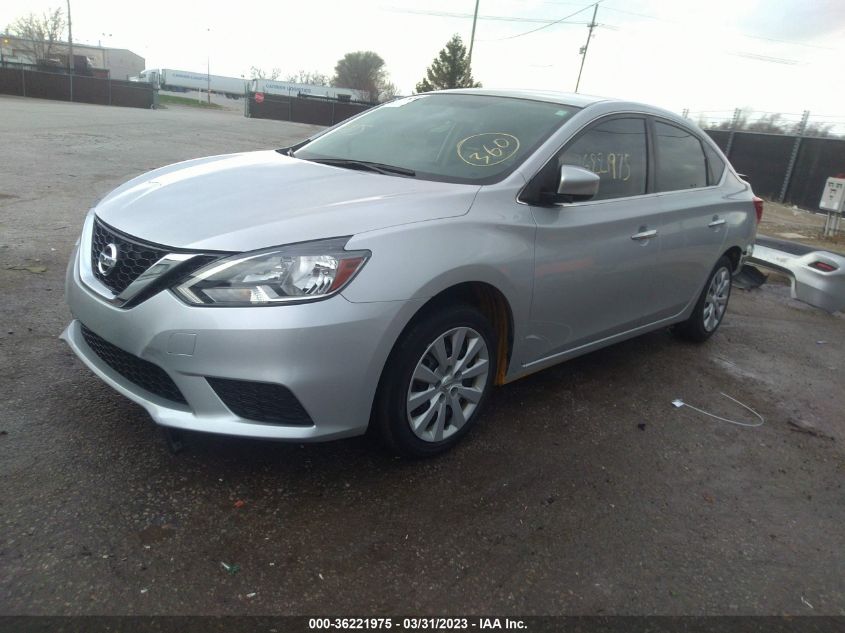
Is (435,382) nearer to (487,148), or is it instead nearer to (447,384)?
(447,384)

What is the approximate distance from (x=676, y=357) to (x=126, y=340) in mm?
3891

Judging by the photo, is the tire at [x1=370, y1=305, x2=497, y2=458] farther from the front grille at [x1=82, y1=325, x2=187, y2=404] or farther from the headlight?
the front grille at [x1=82, y1=325, x2=187, y2=404]

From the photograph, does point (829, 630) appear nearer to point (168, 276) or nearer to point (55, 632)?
point (55, 632)

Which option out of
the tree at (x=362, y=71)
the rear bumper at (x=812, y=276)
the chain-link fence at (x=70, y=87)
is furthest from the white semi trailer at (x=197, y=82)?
the rear bumper at (x=812, y=276)

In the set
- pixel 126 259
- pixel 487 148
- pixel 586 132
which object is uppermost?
pixel 586 132

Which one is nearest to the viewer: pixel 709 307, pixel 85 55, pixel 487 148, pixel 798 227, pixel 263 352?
pixel 263 352

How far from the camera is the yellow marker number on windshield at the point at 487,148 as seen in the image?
10.9ft

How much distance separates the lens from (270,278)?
7.86ft

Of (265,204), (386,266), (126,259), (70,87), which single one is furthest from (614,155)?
(70,87)

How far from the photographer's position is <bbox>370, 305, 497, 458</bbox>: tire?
2.69 m

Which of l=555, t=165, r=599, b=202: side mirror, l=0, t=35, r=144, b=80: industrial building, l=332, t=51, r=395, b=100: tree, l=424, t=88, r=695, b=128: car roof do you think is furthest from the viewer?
l=332, t=51, r=395, b=100: tree

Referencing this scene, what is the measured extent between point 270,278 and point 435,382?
2.96ft

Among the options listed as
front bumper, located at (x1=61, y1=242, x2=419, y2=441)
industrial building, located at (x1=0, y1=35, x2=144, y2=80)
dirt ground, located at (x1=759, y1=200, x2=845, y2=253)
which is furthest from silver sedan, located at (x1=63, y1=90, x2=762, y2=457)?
industrial building, located at (x1=0, y1=35, x2=144, y2=80)

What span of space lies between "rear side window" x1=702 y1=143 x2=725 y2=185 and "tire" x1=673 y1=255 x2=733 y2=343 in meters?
0.60
